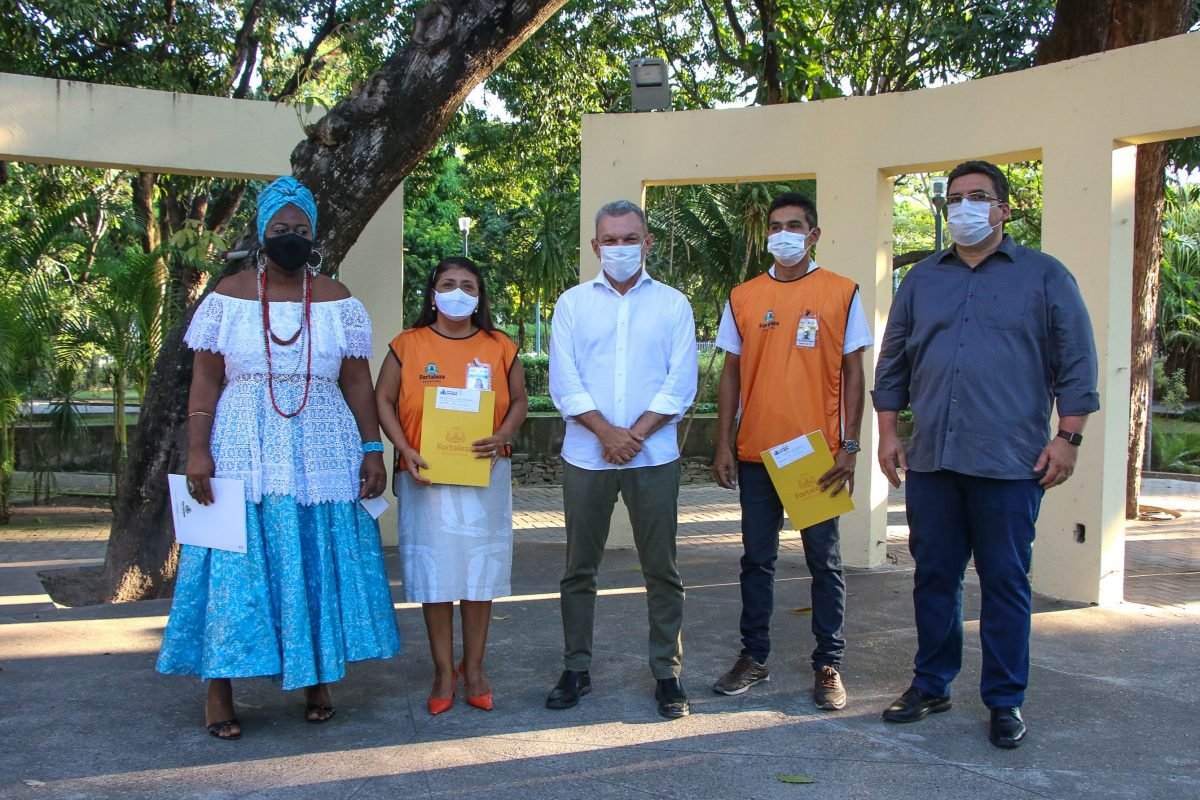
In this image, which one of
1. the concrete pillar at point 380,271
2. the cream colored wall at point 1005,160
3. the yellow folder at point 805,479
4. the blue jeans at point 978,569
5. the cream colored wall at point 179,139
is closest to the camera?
the blue jeans at point 978,569

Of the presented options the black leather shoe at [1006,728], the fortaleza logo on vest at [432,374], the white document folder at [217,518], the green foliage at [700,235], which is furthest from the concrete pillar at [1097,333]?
the green foliage at [700,235]

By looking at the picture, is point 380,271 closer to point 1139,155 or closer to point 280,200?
point 280,200

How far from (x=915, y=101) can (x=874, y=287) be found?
1.15 m

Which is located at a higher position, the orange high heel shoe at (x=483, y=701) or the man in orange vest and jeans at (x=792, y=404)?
the man in orange vest and jeans at (x=792, y=404)

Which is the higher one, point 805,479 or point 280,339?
point 280,339

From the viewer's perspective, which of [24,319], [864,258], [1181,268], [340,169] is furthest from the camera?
[1181,268]

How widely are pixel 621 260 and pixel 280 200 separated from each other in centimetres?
129

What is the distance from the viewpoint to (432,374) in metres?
4.20

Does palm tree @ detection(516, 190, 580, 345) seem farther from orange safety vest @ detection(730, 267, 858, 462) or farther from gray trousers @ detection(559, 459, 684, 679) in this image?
gray trousers @ detection(559, 459, 684, 679)

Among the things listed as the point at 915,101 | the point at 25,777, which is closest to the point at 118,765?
the point at 25,777

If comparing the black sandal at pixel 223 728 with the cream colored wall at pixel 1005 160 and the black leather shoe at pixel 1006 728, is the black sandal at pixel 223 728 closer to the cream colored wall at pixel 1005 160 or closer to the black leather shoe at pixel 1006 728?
the black leather shoe at pixel 1006 728

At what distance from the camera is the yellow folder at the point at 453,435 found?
414cm

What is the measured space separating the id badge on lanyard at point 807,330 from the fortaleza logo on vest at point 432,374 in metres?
1.42

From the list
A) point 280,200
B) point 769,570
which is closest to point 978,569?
point 769,570
